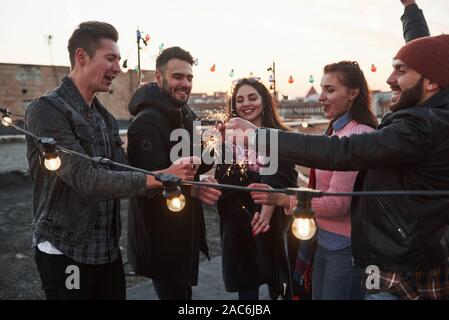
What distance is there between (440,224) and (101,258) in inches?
83.6

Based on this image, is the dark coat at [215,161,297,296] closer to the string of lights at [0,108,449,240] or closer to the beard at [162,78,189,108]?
the beard at [162,78,189,108]

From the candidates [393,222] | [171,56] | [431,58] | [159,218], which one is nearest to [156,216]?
[159,218]

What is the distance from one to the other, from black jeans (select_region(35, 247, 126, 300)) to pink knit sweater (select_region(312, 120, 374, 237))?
1.61 m

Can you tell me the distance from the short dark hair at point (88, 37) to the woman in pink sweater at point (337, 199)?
1625 mm

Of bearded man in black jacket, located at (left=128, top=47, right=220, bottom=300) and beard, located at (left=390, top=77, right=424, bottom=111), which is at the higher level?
beard, located at (left=390, top=77, right=424, bottom=111)

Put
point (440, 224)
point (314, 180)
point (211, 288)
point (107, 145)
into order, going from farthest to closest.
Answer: point (211, 288)
point (314, 180)
point (107, 145)
point (440, 224)

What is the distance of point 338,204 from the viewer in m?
2.56

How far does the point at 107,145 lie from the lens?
2.72 m

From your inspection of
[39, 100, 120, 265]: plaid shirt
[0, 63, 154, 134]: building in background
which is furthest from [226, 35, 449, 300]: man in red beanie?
[0, 63, 154, 134]: building in background

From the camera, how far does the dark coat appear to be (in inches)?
134

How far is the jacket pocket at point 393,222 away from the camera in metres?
1.82

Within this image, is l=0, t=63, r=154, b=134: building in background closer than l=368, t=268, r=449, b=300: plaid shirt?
No
